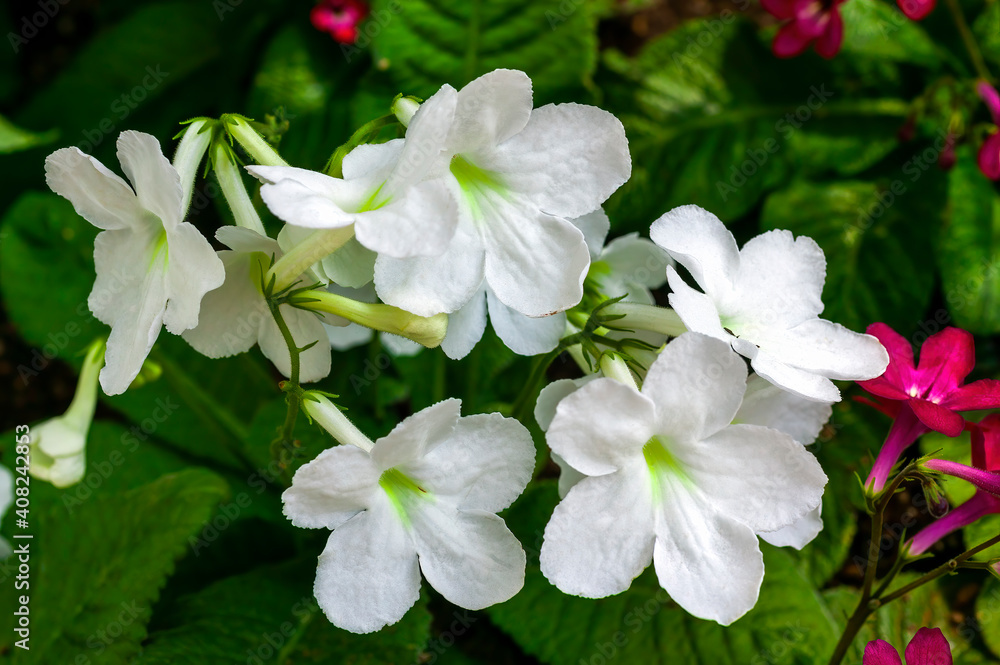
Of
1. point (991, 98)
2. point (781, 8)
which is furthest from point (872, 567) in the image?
point (781, 8)

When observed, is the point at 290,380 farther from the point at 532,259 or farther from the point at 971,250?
the point at 971,250

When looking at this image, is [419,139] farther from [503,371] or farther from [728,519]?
[503,371]

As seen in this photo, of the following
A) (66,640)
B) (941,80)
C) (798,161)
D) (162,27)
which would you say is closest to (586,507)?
(66,640)

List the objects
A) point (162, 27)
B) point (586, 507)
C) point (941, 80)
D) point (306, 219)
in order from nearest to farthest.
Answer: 1. point (306, 219)
2. point (586, 507)
3. point (941, 80)
4. point (162, 27)

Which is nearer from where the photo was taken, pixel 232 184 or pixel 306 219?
pixel 306 219

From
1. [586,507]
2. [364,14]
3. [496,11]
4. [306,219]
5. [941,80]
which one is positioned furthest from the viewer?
[364,14]

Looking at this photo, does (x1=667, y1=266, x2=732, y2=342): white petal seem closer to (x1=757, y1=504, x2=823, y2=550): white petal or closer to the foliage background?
(x1=757, y1=504, x2=823, y2=550): white petal

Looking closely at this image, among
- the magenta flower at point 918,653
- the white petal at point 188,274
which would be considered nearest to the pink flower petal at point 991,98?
the magenta flower at point 918,653

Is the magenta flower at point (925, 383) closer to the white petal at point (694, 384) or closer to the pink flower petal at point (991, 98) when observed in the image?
the white petal at point (694, 384)
